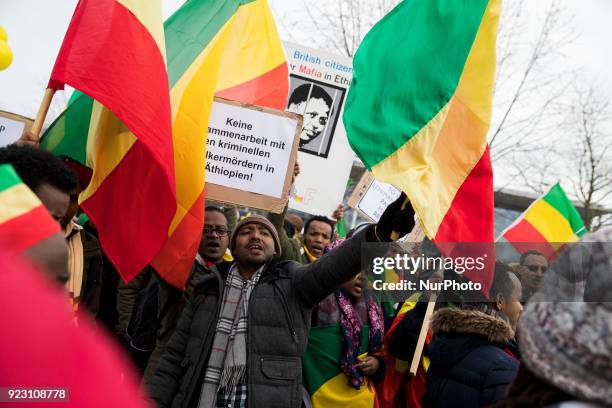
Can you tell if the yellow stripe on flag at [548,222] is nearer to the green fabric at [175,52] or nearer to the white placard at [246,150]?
the white placard at [246,150]

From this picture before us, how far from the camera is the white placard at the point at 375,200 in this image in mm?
6137

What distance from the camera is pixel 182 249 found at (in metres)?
4.16

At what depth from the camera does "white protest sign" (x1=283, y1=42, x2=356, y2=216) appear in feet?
20.0

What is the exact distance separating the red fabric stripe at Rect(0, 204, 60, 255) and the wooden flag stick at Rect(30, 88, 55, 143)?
71.9 inches

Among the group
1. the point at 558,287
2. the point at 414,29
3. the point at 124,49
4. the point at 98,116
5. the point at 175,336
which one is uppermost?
the point at 414,29

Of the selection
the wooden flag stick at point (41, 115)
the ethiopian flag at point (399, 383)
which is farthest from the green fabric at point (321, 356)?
the wooden flag stick at point (41, 115)

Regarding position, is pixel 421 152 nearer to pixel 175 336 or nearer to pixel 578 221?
pixel 175 336

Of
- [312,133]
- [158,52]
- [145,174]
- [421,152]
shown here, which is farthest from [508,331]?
[312,133]

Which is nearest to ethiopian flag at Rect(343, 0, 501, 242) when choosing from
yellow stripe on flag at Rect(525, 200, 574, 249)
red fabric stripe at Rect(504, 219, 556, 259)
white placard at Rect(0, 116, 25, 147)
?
white placard at Rect(0, 116, 25, 147)

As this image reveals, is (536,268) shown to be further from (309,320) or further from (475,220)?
(309,320)

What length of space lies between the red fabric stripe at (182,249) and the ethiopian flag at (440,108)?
1107mm

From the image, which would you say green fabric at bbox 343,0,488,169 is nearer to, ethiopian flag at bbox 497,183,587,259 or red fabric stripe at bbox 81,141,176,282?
red fabric stripe at bbox 81,141,176,282

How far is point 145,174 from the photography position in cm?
399

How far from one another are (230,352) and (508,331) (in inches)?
58.8
